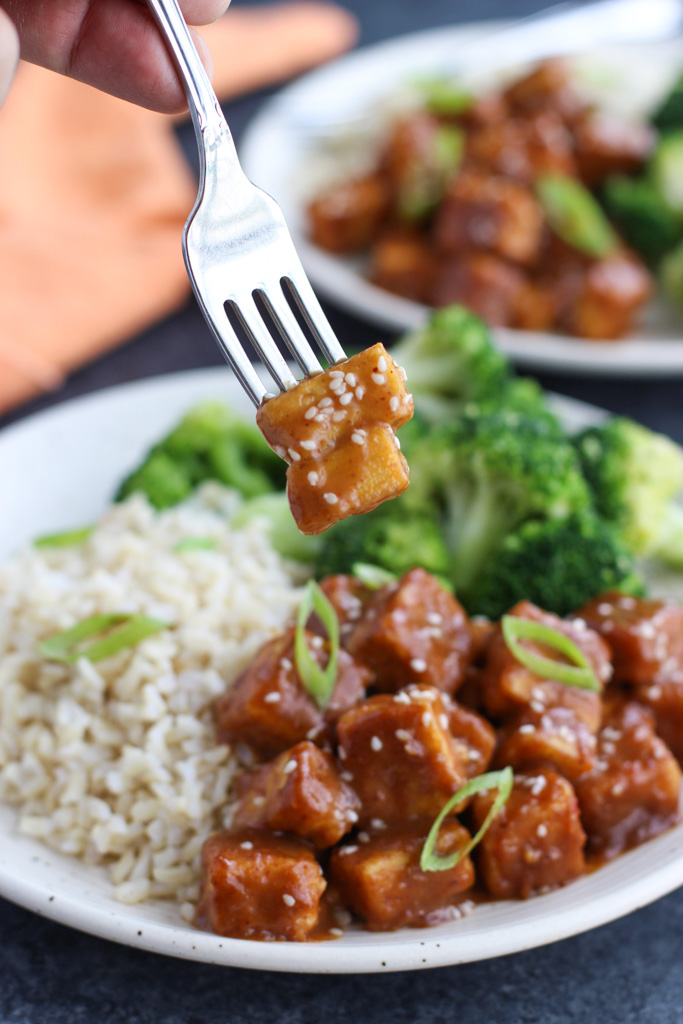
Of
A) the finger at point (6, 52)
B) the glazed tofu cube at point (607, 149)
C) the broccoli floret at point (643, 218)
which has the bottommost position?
the broccoli floret at point (643, 218)

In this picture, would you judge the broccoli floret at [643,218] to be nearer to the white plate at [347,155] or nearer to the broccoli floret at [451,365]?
the white plate at [347,155]

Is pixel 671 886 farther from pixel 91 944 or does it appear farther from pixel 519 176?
pixel 519 176

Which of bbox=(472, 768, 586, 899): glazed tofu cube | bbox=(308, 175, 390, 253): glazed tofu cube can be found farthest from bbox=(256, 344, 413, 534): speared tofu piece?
bbox=(308, 175, 390, 253): glazed tofu cube

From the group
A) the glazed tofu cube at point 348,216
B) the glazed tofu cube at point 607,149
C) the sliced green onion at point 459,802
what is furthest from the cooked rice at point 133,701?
the glazed tofu cube at point 607,149

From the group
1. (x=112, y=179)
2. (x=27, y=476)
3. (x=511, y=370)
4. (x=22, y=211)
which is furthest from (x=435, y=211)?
(x=27, y=476)

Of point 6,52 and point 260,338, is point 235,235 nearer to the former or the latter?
point 260,338

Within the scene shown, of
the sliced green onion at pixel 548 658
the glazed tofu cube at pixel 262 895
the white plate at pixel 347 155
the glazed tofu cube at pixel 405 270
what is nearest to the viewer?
the glazed tofu cube at pixel 262 895
